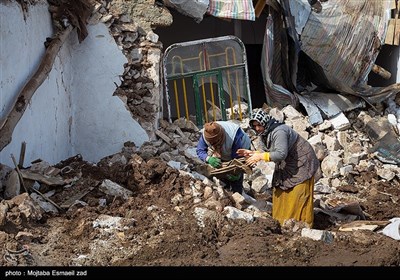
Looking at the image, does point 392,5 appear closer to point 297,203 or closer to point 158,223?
point 297,203

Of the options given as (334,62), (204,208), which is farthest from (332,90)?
(204,208)

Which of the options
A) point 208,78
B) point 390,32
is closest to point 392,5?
point 390,32

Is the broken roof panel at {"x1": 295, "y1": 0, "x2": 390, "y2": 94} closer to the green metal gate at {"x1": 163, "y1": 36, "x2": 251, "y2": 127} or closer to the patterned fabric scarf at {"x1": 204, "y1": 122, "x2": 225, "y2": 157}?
the green metal gate at {"x1": 163, "y1": 36, "x2": 251, "y2": 127}

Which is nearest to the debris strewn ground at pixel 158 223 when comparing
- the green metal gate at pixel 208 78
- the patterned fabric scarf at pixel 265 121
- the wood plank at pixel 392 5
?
the patterned fabric scarf at pixel 265 121

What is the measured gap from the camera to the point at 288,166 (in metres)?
7.95

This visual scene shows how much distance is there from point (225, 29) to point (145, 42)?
4.79 metres

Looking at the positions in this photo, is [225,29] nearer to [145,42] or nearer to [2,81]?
[145,42]

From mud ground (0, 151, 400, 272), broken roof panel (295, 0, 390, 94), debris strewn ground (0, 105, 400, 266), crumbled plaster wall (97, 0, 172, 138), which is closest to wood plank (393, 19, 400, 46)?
broken roof panel (295, 0, 390, 94)

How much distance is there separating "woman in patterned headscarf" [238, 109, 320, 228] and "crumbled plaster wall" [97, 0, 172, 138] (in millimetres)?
3047

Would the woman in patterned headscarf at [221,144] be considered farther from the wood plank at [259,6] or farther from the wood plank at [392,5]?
the wood plank at [392,5]

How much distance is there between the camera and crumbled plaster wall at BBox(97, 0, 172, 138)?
10617mm

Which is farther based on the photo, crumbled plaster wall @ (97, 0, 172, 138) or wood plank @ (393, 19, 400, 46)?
wood plank @ (393, 19, 400, 46)

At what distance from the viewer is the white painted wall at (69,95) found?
799 centimetres

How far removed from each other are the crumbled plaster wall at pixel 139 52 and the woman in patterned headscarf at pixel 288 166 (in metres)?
3.05
